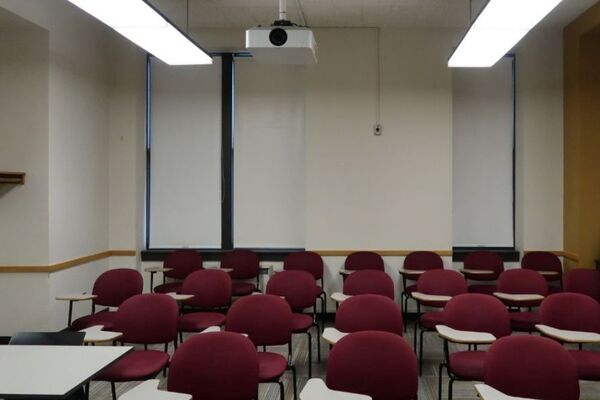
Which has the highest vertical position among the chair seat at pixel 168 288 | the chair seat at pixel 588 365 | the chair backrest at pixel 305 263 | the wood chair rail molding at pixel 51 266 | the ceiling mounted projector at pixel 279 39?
the ceiling mounted projector at pixel 279 39

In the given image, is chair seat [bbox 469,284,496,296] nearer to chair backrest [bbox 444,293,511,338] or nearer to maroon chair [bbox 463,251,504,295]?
maroon chair [bbox 463,251,504,295]

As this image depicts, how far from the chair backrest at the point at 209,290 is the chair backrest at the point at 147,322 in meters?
0.99

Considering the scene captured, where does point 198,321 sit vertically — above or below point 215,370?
below

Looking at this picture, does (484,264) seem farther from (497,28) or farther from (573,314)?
(497,28)

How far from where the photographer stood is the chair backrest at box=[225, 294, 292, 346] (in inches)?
133

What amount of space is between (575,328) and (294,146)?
378 centimetres

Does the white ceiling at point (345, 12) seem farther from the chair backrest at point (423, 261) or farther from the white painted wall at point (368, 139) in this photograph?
the chair backrest at point (423, 261)

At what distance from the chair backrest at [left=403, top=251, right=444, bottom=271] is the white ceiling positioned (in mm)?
2756

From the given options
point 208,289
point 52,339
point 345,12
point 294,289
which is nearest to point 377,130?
point 345,12

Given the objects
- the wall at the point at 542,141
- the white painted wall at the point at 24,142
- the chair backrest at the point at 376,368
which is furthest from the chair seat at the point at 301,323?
the wall at the point at 542,141

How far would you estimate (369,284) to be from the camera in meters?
4.33

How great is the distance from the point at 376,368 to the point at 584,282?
308 centimetres

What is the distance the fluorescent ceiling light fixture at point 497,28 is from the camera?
3320 mm

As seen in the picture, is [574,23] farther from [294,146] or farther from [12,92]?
[12,92]
